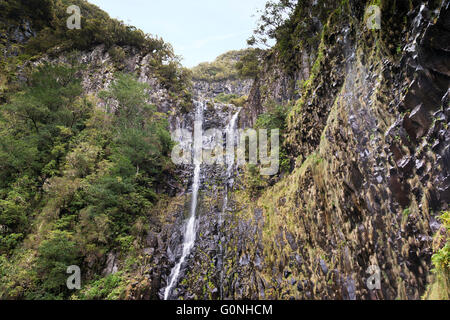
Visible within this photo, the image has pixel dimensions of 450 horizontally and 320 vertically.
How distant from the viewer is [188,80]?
2383 cm

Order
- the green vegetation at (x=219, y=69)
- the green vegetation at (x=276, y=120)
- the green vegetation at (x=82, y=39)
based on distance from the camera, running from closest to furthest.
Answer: the green vegetation at (x=276, y=120) < the green vegetation at (x=82, y=39) < the green vegetation at (x=219, y=69)

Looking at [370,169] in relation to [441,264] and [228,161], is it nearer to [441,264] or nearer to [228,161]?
[441,264]

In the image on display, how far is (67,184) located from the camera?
32.0ft

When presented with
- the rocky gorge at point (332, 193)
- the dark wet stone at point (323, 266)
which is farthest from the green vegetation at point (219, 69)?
the dark wet stone at point (323, 266)

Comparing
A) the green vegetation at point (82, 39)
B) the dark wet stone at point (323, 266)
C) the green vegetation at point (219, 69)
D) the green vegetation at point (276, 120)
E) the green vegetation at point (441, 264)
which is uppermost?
the green vegetation at point (219, 69)

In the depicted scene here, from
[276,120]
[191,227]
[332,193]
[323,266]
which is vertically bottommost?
[323,266]

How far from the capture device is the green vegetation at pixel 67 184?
25.5 feet

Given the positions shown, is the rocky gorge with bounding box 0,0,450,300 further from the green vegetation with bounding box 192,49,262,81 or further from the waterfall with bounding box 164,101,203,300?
the green vegetation with bounding box 192,49,262,81

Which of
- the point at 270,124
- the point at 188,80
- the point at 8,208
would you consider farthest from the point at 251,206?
the point at 188,80

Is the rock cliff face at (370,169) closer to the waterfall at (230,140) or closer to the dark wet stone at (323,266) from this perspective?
the dark wet stone at (323,266)

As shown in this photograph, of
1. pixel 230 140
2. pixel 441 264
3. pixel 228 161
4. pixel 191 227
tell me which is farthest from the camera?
pixel 230 140

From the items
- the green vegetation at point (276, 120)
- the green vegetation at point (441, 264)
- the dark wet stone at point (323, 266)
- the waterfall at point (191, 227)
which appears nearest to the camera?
A: the green vegetation at point (441, 264)

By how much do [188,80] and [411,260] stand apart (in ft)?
78.6

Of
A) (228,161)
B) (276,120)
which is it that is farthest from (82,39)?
(276,120)
